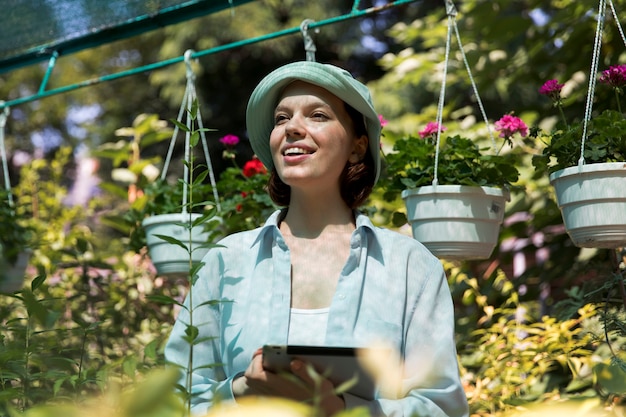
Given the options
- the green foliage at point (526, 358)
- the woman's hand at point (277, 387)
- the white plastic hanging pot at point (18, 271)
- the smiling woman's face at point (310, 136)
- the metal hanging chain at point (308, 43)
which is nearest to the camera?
the woman's hand at point (277, 387)

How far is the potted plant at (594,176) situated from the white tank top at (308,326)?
731 millimetres

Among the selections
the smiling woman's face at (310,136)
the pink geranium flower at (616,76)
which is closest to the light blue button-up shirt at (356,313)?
the smiling woman's face at (310,136)

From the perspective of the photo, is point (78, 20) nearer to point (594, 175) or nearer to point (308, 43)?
point (308, 43)

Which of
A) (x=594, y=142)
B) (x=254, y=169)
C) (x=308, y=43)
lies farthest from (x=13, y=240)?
(x=594, y=142)

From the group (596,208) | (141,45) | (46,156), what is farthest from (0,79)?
(596,208)

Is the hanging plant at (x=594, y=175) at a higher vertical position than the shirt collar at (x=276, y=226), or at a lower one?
higher

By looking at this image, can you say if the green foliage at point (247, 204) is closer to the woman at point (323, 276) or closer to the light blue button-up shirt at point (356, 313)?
the woman at point (323, 276)

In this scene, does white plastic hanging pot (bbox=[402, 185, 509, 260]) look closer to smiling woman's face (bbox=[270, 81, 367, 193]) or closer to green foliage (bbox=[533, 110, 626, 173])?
green foliage (bbox=[533, 110, 626, 173])

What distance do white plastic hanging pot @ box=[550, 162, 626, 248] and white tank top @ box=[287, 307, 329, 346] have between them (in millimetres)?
727

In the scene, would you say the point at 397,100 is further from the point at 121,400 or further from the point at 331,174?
the point at 121,400

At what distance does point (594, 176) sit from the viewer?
1.89 meters

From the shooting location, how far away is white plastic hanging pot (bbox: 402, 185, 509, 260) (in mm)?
2066

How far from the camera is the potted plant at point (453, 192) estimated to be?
207 cm

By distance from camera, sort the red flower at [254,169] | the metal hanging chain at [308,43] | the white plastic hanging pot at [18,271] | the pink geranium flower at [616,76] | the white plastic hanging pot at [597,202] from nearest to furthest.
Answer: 1. the white plastic hanging pot at [597,202]
2. the pink geranium flower at [616,76]
3. the metal hanging chain at [308,43]
4. the red flower at [254,169]
5. the white plastic hanging pot at [18,271]
